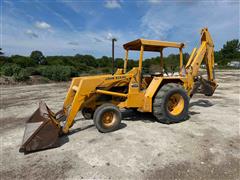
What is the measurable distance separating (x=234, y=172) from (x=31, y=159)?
354cm

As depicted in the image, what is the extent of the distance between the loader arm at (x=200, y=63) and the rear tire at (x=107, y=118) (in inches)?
106

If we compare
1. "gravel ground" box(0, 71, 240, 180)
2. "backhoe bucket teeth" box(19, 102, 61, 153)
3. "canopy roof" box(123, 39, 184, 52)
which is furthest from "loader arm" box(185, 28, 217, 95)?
"backhoe bucket teeth" box(19, 102, 61, 153)

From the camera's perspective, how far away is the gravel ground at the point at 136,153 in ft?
9.77

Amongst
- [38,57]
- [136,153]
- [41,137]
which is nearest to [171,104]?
[136,153]

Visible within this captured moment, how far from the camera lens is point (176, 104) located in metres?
5.50

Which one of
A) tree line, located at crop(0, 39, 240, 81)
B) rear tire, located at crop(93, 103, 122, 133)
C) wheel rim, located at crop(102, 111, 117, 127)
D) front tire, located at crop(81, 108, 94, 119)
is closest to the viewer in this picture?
rear tire, located at crop(93, 103, 122, 133)

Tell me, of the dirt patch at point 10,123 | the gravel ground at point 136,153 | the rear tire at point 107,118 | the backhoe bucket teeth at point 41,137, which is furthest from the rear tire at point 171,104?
the dirt patch at point 10,123

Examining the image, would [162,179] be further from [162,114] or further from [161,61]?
[161,61]

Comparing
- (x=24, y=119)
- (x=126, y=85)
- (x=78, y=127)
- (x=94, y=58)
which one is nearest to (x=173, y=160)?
(x=126, y=85)

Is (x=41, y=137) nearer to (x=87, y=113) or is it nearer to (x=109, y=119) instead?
(x=109, y=119)

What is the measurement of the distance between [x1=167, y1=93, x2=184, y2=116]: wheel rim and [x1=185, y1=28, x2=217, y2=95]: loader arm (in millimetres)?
691

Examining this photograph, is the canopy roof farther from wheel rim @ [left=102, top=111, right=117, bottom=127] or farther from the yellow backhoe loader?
wheel rim @ [left=102, top=111, right=117, bottom=127]

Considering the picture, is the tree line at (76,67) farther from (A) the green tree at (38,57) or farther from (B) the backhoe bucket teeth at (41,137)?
(B) the backhoe bucket teeth at (41,137)

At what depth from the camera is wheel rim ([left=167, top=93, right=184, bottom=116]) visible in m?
5.34
